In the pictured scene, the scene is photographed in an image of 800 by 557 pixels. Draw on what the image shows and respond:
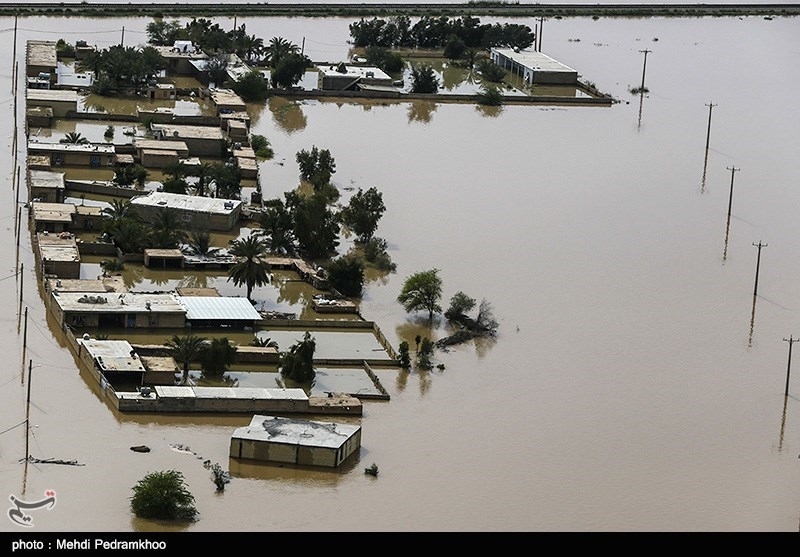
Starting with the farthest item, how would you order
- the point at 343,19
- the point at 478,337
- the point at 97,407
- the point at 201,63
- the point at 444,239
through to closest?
1. the point at 343,19
2. the point at 201,63
3. the point at 444,239
4. the point at 478,337
5. the point at 97,407

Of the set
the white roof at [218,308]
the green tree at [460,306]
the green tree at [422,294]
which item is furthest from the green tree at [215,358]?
the green tree at [460,306]

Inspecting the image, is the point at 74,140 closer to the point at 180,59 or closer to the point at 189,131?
the point at 189,131

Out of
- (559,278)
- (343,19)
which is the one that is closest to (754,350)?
(559,278)

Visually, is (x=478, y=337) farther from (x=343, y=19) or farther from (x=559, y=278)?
(x=343, y=19)

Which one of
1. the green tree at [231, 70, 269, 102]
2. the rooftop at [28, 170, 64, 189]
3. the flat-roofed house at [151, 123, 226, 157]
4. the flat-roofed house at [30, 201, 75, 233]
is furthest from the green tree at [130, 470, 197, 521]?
the green tree at [231, 70, 269, 102]

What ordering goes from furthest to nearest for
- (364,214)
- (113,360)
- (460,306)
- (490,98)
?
(490,98), (364,214), (460,306), (113,360)

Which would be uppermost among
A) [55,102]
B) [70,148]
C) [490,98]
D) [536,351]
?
[490,98]

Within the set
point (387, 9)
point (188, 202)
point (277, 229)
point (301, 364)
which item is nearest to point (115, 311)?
point (301, 364)

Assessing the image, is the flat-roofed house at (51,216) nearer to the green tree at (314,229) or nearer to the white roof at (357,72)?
the green tree at (314,229)
